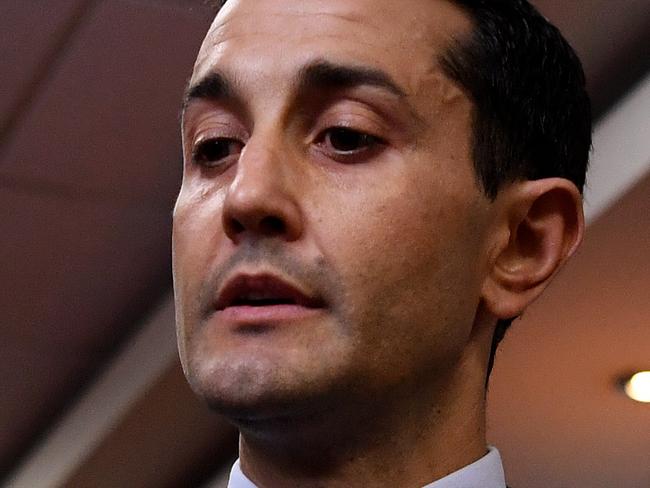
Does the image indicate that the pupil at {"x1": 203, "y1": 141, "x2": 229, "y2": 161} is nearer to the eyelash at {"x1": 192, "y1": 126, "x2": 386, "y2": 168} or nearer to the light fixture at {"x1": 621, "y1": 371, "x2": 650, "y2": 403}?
the eyelash at {"x1": 192, "y1": 126, "x2": 386, "y2": 168}

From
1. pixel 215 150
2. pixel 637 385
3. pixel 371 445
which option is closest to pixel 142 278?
pixel 637 385

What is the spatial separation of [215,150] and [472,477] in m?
0.29

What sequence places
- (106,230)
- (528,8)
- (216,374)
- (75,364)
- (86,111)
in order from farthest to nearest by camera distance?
(75,364) → (106,230) → (86,111) → (528,8) → (216,374)

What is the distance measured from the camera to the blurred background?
2.03 m

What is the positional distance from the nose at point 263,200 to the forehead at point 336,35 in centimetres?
8

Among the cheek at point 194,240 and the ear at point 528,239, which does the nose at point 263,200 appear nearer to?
the cheek at point 194,240

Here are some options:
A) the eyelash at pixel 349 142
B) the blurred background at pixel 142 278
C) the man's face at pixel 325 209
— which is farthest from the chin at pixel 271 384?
the blurred background at pixel 142 278

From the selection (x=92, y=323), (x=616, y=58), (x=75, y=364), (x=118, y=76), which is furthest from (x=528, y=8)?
(x=75, y=364)

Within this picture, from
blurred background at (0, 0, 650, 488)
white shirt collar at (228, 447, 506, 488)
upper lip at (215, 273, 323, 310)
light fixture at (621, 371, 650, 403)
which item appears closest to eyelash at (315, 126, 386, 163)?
upper lip at (215, 273, 323, 310)

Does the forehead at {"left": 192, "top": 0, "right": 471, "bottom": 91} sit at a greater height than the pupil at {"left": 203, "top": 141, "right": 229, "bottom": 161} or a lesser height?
greater

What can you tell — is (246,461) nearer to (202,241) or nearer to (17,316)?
(202,241)

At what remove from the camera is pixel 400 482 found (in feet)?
2.94

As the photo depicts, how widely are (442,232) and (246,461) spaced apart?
0.68 feet

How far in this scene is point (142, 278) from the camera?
2.57 m
